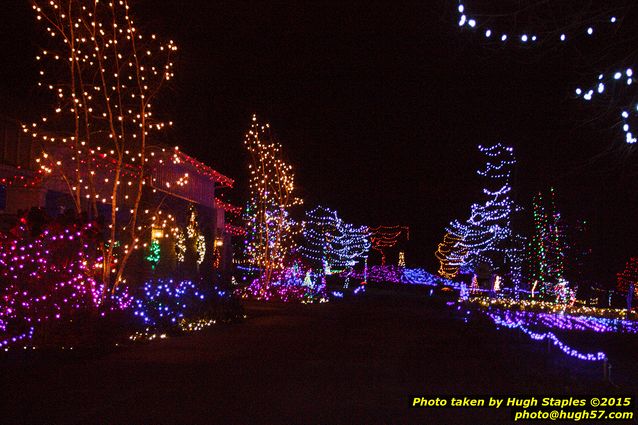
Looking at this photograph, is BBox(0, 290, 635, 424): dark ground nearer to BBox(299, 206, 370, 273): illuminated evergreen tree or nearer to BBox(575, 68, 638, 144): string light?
BBox(575, 68, 638, 144): string light

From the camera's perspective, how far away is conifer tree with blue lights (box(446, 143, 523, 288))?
48.8 meters

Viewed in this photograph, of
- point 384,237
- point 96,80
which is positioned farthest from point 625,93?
Answer: point 384,237

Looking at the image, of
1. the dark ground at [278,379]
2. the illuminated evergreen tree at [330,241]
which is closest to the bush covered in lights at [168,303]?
the dark ground at [278,379]

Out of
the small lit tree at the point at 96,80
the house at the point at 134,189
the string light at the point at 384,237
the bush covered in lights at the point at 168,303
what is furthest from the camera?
the string light at the point at 384,237

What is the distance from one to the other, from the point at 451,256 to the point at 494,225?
25.8ft

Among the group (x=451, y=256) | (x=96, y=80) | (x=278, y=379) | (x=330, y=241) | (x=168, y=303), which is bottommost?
(x=278, y=379)

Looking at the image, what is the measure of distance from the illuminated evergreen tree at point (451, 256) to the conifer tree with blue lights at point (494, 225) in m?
1.39

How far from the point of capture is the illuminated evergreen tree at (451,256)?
195ft

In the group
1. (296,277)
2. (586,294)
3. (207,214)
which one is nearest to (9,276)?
(207,214)

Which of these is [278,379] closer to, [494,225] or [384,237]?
[494,225]

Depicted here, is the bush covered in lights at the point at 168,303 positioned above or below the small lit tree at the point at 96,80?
below

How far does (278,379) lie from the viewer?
9.97 metres

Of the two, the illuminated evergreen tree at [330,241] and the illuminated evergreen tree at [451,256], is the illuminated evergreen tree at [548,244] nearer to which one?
the illuminated evergreen tree at [451,256]

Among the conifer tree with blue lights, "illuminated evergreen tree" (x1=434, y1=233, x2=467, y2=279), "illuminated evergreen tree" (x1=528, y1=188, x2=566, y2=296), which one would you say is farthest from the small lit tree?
"illuminated evergreen tree" (x1=434, y1=233, x2=467, y2=279)
